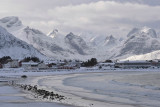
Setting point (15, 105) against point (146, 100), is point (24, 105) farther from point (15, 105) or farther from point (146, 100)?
point (146, 100)

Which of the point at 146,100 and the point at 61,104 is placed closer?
the point at 61,104

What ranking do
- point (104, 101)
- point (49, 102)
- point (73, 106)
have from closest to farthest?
point (73, 106) → point (49, 102) → point (104, 101)

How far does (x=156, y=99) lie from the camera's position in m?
43.5

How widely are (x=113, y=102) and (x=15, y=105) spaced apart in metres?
13.0

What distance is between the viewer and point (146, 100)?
42625 mm

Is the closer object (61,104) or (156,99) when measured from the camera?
(61,104)

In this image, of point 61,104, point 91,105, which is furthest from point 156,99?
point 61,104

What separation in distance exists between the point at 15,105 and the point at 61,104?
18.5ft

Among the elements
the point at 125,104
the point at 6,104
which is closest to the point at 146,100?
the point at 125,104

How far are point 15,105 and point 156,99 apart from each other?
19.8 m

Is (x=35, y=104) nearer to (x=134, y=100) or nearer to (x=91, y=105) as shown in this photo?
(x=91, y=105)

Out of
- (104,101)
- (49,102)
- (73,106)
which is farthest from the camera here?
(104,101)

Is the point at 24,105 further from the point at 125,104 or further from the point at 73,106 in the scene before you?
the point at 125,104

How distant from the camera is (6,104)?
1495 inches
